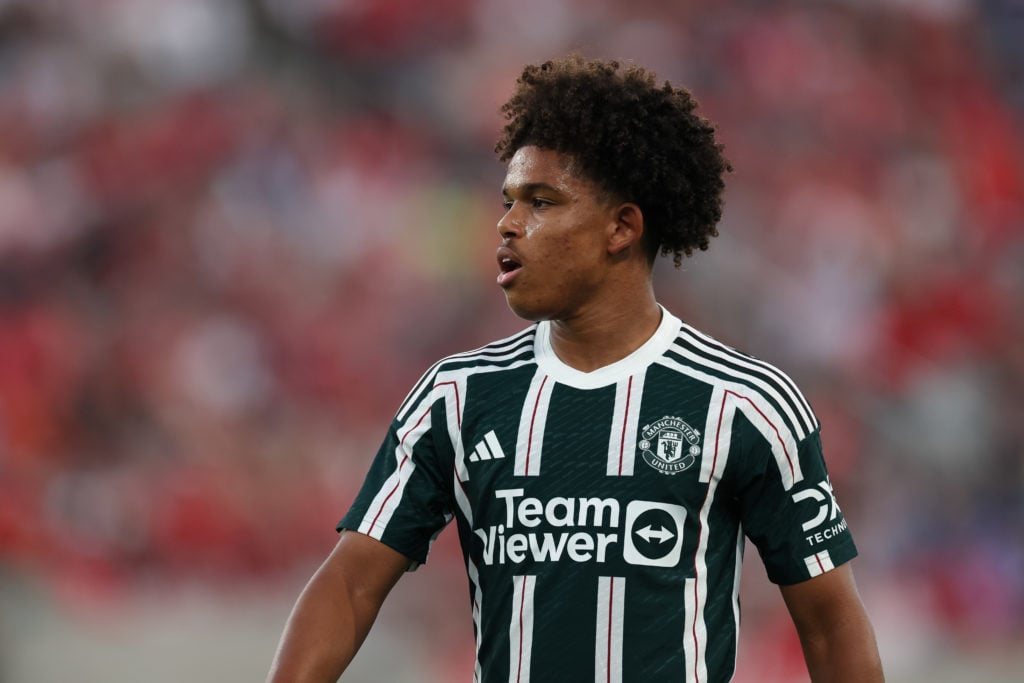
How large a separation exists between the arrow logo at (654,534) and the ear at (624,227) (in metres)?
0.51

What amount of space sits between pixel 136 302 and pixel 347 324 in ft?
3.03

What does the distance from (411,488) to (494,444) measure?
17 cm

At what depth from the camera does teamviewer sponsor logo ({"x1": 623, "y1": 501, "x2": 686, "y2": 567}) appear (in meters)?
2.09

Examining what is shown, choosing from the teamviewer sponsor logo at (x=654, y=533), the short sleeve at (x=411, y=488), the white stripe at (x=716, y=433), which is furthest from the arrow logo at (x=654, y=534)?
the short sleeve at (x=411, y=488)

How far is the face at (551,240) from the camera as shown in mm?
2230

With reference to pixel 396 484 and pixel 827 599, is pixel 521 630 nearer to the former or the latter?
pixel 396 484

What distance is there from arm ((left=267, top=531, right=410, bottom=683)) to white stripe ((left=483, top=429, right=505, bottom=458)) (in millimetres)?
246

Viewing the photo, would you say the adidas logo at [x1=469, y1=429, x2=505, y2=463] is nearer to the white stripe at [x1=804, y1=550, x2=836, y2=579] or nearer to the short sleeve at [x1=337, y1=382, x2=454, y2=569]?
the short sleeve at [x1=337, y1=382, x2=454, y2=569]

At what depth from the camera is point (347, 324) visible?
225 inches

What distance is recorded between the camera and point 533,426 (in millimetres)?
2191

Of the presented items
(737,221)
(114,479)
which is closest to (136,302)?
(114,479)

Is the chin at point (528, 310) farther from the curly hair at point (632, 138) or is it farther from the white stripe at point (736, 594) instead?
the white stripe at point (736, 594)

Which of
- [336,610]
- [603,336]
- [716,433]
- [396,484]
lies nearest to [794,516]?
[716,433]

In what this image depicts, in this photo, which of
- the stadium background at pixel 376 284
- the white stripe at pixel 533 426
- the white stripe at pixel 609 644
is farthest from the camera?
the stadium background at pixel 376 284
